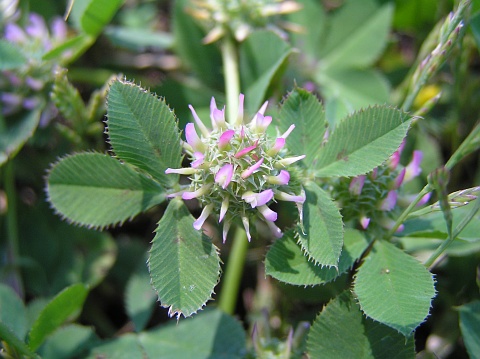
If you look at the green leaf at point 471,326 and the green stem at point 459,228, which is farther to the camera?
the green leaf at point 471,326

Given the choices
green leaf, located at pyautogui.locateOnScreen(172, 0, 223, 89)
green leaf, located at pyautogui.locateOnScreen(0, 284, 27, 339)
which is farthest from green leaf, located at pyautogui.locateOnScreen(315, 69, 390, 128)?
green leaf, located at pyautogui.locateOnScreen(0, 284, 27, 339)

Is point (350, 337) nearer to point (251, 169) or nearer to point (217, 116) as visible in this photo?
point (251, 169)

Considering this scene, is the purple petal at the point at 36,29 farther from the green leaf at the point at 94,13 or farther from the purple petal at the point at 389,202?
the purple petal at the point at 389,202

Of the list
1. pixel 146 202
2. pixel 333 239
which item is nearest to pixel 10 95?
pixel 146 202

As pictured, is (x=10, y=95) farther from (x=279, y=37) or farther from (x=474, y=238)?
(x=474, y=238)

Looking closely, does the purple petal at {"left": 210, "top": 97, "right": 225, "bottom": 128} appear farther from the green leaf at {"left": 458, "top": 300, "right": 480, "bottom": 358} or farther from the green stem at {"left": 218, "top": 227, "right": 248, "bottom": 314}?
the green leaf at {"left": 458, "top": 300, "right": 480, "bottom": 358}

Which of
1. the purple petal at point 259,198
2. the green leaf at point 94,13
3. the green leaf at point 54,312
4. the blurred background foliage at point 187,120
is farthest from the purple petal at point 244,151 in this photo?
the green leaf at point 94,13

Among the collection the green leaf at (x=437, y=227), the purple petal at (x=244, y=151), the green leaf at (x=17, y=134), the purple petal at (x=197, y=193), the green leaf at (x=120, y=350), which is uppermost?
the purple petal at (x=244, y=151)
